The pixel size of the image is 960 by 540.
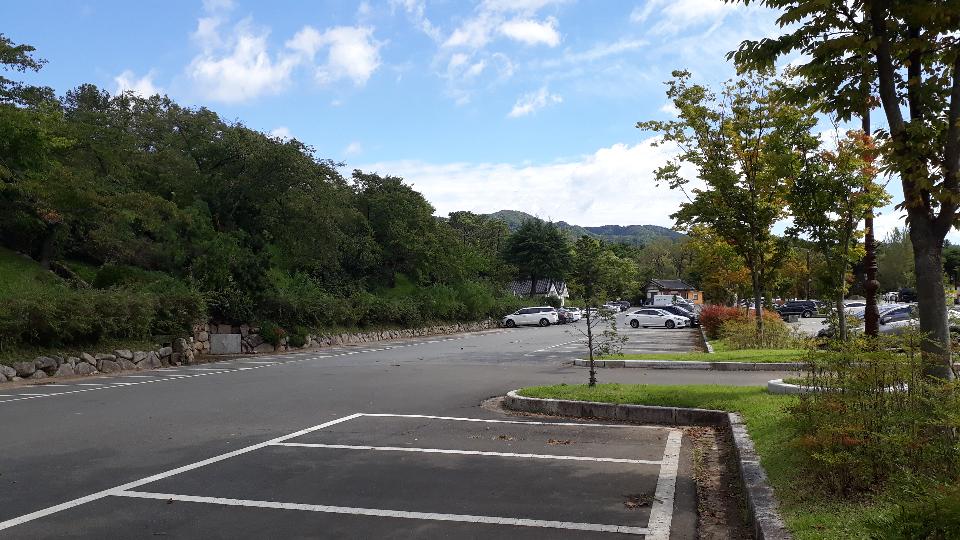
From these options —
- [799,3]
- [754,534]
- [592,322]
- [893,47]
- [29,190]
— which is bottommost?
[754,534]

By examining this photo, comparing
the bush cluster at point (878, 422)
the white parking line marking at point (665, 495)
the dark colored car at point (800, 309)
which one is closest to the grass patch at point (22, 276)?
the white parking line marking at point (665, 495)

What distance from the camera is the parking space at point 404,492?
5.30m

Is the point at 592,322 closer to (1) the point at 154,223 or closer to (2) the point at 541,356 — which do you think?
(2) the point at 541,356

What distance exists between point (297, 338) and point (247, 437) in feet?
76.9

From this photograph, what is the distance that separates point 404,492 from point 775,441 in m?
3.70

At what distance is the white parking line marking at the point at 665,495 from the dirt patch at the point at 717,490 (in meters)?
0.21

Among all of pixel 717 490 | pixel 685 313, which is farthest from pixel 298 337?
pixel 685 313

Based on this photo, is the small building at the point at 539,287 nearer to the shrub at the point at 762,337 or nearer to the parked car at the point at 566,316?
the parked car at the point at 566,316

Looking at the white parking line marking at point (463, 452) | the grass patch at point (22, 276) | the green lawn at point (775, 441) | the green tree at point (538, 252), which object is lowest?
the white parking line marking at point (463, 452)

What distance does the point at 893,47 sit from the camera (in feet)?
22.0

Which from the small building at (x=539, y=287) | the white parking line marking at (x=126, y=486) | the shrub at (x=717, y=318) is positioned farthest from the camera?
the small building at (x=539, y=287)

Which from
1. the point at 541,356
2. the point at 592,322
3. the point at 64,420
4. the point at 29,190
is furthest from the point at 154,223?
the point at 592,322

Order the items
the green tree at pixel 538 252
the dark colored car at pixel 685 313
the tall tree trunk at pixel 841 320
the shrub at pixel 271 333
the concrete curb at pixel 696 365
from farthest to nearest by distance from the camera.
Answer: the green tree at pixel 538 252 < the dark colored car at pixel 685 313 < the shrub at pixel 271 333 < the concrete curb at pixel 696 365 < the tall tree trunk at pixel 841 320

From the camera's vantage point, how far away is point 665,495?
6180 mm
